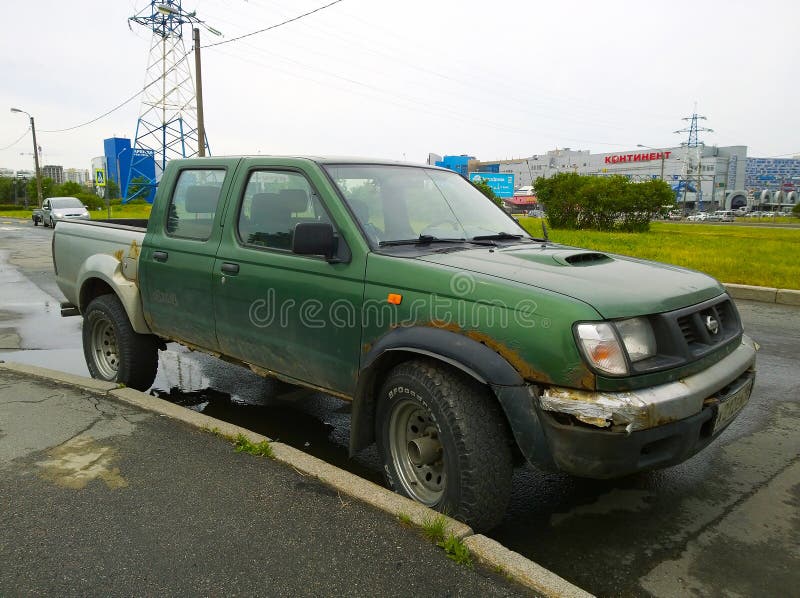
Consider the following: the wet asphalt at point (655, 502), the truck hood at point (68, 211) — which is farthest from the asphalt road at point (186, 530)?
the truck hood at point (68, 211)

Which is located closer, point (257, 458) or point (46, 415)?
point (257, 458)

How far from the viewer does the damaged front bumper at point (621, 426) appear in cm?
249

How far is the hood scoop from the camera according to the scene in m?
3.31

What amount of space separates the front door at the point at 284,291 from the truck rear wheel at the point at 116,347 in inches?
47.1

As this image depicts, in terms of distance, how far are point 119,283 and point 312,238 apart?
2465 mm

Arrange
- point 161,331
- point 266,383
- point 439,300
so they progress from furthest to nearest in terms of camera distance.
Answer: point 266,383 → point 161,331 → point 439,300

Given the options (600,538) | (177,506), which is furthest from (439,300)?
(177,506)

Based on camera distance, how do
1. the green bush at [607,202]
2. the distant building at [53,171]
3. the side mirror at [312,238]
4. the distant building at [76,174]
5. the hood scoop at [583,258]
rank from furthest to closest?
the distant building at [76,174] → the distant building at [53,171] → the green bush at [607,202] → the hood scoop at [583,258] → the side mirror at [312,238]

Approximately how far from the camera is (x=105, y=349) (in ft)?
17.4

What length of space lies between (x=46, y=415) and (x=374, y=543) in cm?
282

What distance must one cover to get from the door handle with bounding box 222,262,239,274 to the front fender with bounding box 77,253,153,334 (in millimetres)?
1229

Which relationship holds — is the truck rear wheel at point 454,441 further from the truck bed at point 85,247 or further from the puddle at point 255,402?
the truck bed at point 85,247

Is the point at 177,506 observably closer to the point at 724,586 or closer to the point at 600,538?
the point at 600,538

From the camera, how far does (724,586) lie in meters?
2.66
